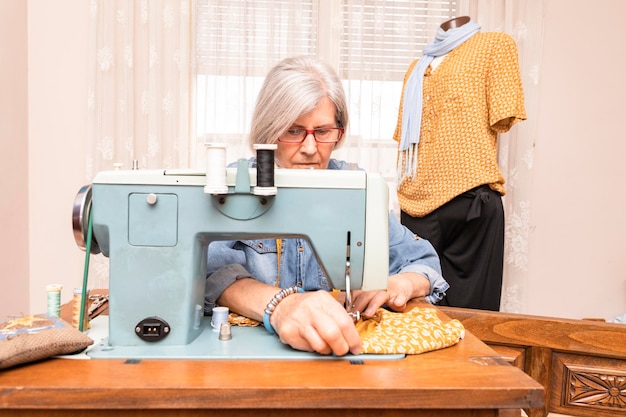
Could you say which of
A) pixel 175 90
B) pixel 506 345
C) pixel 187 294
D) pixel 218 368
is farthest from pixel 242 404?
pixel 175 90

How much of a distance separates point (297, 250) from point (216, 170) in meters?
0.48

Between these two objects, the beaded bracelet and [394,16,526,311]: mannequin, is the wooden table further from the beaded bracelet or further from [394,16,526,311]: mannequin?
[394,16,526,311]: mannequin

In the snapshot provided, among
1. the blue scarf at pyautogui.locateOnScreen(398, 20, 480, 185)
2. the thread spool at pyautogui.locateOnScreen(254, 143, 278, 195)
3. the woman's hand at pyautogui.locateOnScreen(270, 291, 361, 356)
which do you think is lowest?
the woman's hand at pyautogui.locateOnScreen(270, 291, 361, 356)

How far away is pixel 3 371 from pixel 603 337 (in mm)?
1209

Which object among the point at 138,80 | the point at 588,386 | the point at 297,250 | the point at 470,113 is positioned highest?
the point at 138,80

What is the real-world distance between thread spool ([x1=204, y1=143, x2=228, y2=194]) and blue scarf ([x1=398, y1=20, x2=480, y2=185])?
1.74m

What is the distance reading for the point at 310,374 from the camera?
841mm

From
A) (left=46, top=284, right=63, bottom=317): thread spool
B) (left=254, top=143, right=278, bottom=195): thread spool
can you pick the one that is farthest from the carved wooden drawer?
(left=46, top=284, right=63, bottom=317): thread spool

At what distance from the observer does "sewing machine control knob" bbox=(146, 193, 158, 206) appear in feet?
3.29

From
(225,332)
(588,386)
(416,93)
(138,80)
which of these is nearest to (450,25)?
(416,93)

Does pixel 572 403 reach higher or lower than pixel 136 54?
lower

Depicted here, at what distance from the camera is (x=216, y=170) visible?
0.97 metres

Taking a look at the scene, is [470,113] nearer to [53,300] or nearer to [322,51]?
[322,51]

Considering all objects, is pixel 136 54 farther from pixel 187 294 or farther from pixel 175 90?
pixel 187 294
